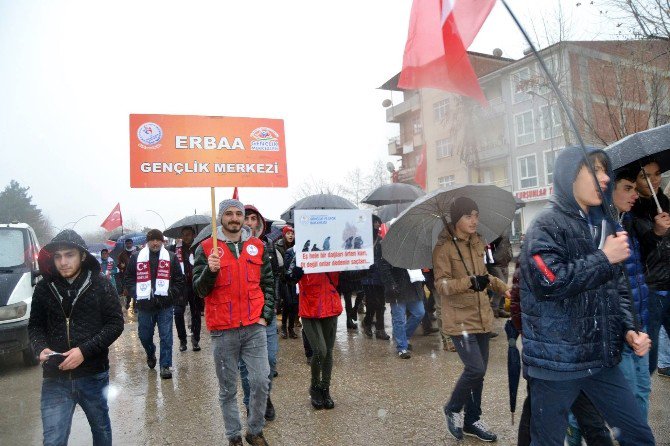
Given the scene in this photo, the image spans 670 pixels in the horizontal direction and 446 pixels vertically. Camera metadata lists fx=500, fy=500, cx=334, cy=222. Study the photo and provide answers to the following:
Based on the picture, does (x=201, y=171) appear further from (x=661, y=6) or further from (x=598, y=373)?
(x=661, y=6)

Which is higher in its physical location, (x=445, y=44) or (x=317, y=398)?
(x=445, y=44)

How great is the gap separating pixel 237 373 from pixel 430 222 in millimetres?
2150

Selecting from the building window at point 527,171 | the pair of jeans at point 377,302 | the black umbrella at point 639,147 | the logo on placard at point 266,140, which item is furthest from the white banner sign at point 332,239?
the building window at point 527,171

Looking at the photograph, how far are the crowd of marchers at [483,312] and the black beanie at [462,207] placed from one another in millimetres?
16

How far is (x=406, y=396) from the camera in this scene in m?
5.33

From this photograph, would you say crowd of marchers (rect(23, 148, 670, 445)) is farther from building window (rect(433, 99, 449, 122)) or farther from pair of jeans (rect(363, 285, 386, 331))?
building window (rect(433, 99, 449, 122))

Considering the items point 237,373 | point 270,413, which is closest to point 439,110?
point 270,413

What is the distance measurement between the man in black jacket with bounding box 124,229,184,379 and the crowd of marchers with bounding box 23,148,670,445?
1.87 metres

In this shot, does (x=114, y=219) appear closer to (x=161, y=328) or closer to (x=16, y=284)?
(x=16, y=284)

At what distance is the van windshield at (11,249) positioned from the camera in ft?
25.7

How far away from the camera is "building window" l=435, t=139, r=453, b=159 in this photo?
4200cm

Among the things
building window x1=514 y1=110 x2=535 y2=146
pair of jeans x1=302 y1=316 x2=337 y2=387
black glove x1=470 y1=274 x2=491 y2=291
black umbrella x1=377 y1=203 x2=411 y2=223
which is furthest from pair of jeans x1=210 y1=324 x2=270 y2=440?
building window x1=514 y1=110 x2=535 y2=146

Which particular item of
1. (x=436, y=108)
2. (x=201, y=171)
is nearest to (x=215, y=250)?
(x=201, y=171)

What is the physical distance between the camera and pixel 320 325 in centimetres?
513
